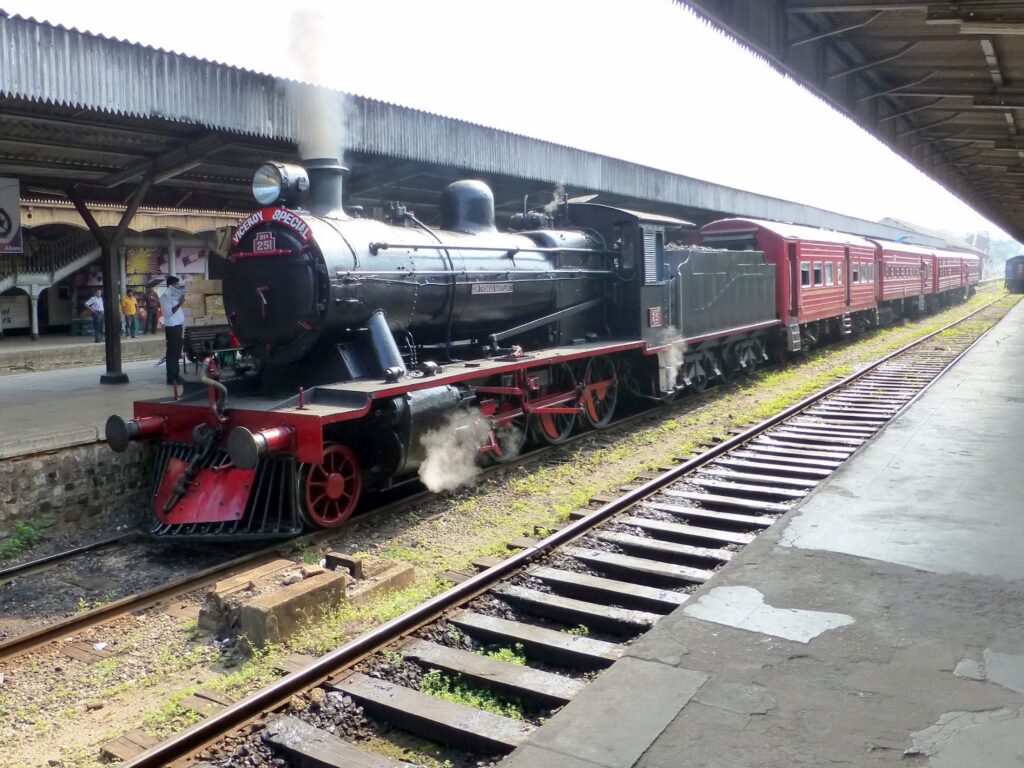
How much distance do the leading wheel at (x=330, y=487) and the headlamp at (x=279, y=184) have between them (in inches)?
87.5

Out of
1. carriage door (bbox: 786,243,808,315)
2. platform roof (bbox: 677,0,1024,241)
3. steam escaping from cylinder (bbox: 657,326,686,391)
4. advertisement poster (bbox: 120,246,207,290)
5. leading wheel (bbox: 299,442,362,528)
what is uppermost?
platform roof (bbox: 677,0,1024,241)

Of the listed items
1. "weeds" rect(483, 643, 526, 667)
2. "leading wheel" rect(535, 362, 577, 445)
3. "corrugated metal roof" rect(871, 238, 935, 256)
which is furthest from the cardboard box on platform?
"weeds" rect(483, 643, 526, 667)

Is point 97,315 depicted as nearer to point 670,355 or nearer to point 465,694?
point 670,355

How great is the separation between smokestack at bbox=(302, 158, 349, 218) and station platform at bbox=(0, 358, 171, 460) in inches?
127

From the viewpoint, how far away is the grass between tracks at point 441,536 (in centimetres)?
438

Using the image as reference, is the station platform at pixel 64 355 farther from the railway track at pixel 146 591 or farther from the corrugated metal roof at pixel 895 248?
the corrugated metal roof at pixel 895 248

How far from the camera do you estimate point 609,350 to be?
10305 millimetres

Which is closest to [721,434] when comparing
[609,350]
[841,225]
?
[609,350]

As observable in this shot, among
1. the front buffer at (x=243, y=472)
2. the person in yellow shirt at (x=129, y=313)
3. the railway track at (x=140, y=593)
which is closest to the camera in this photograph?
the railway track at (x=140, y=593)

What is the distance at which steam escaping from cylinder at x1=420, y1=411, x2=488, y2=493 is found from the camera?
766 cm

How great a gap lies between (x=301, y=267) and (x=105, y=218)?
663 inches

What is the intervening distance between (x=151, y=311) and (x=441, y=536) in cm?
1803

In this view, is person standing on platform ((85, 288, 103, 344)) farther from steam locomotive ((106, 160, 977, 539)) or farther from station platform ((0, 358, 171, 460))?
steam locomotive ((106, 160, 977, 539))

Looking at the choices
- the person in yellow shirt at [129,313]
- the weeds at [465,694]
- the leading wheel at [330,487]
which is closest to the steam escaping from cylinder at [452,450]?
the leading wheel at [330,487]
